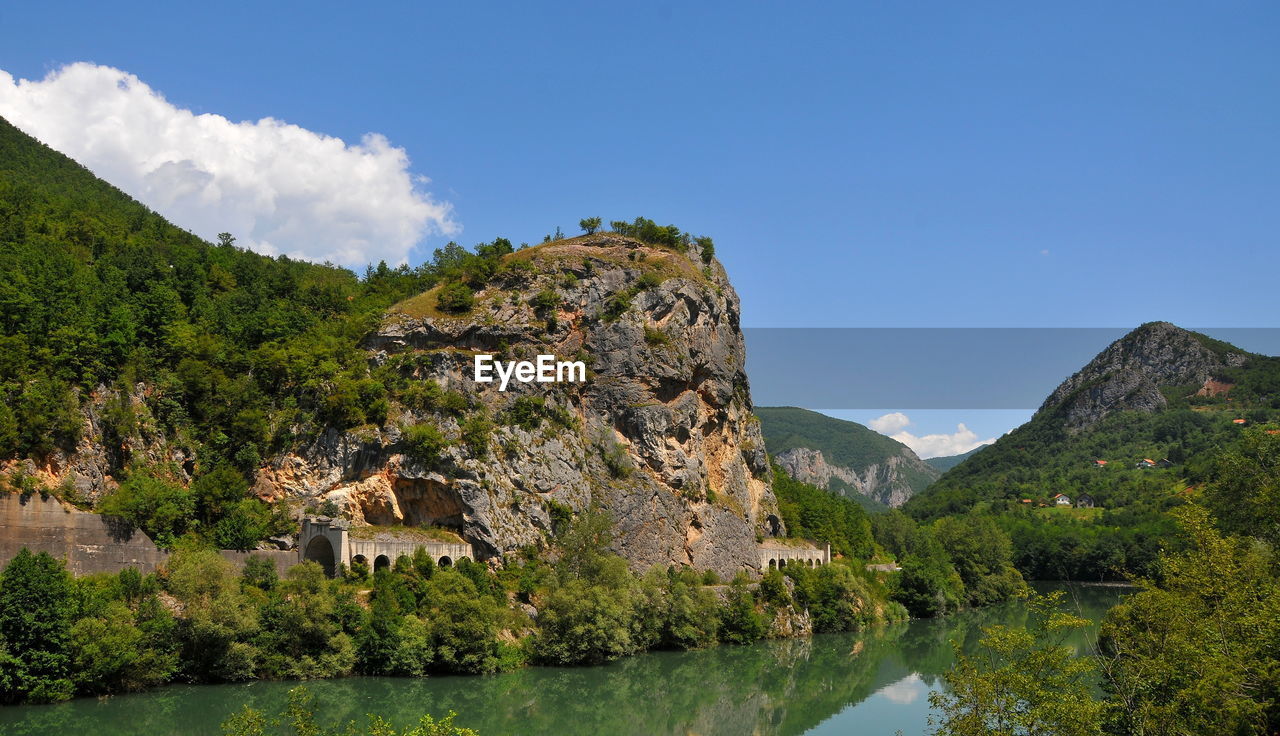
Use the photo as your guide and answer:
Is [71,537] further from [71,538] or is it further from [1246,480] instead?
[1246,480]

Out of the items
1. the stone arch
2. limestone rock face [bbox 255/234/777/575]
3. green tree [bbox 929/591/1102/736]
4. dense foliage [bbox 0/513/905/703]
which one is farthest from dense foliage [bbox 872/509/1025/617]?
green tree [bbox 929/591/1102/736]

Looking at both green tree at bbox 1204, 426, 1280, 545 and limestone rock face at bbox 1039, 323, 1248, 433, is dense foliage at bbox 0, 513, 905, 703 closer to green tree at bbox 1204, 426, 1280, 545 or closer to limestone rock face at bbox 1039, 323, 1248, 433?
green tree at bbox 1204, 426, 1280, 545

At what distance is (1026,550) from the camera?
11188 cm

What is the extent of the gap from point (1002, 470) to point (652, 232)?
117m

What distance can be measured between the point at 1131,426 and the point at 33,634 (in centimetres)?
16732

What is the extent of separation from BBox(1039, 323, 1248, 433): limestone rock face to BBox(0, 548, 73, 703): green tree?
172 meters

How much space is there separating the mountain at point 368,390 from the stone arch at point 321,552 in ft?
7.22

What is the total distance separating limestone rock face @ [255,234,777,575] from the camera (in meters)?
52.7

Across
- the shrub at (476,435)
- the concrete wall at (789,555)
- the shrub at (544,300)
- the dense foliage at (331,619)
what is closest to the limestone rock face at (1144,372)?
the concrete wall at (789,555)

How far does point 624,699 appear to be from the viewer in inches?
1644

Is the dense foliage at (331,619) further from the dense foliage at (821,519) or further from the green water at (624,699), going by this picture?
the dense foliage at (821,519)

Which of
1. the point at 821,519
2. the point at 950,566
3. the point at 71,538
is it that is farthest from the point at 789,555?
the point at 71,538

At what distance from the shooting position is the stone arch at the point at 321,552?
Answer: 155 ft

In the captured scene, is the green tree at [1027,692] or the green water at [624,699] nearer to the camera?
the green tree at [1027,692]
